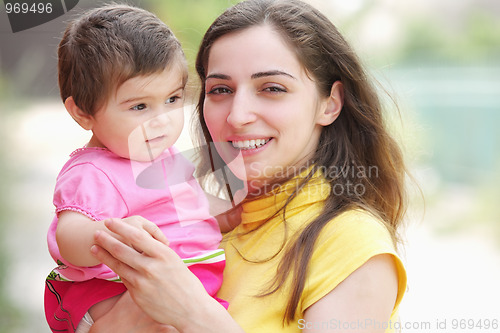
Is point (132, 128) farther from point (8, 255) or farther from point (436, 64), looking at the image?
point (436, 64)

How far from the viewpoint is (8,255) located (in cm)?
302

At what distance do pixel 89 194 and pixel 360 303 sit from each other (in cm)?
60

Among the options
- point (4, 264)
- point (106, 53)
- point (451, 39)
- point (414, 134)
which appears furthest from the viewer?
point (451, 39)

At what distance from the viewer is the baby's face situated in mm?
1311

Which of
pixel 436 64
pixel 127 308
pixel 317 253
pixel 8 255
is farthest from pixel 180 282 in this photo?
pixel 436 64

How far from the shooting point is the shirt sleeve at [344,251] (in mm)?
1191

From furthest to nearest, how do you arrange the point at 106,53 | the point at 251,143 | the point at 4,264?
1. the point at 4,264
2. the point at 251,143
3. the point at 106,53

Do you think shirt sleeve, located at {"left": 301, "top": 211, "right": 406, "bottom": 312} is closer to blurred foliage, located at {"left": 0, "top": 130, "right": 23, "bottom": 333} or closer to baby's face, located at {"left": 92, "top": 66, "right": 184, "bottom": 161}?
baby's face, located at {"left": 92, "top": 66, "right": 184, "bottom": 161}

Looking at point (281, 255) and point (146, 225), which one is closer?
point (146, 225)

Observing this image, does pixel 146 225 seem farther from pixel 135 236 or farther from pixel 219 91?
pixel 219 91

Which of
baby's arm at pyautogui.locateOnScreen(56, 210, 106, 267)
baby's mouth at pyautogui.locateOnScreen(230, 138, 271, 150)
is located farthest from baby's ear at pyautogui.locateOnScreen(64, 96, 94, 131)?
baby's mouth at pyautogui.locateOnScreen(230, 138, 271, 150)

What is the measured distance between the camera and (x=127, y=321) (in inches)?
51.5

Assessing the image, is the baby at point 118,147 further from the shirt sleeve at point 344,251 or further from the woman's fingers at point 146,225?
the shirt sleeve at point 344,251

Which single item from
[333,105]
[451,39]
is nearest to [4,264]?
[333,105]
